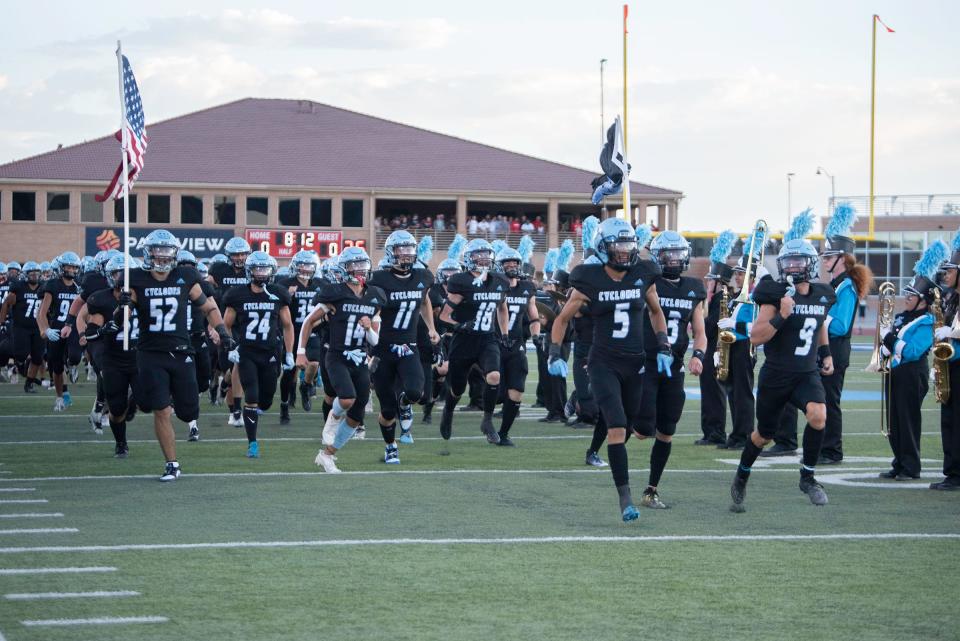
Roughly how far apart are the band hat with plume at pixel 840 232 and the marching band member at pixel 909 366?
0.71m

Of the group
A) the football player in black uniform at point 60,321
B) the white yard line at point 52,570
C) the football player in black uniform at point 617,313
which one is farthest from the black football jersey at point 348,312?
the football player in black uniform at point 60,321

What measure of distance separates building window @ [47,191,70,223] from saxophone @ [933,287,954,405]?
4459cm

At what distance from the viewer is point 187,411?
10.8 m

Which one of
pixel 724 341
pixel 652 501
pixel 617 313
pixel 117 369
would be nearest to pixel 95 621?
pixel 617 313

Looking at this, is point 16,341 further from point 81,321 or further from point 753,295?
point 753,295

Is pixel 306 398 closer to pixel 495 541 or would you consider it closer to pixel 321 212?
pixel 495 541

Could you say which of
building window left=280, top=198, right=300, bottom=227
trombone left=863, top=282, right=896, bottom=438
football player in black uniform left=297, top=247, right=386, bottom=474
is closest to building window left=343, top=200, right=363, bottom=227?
building window left=280, top=198, right=300, bottom=227

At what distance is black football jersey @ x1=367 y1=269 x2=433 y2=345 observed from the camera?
11648 millimetres

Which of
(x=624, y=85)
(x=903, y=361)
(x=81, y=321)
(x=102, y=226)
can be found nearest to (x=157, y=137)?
(x=102, y=226)

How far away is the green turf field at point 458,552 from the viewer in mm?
6023

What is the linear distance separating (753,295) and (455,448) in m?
4.36

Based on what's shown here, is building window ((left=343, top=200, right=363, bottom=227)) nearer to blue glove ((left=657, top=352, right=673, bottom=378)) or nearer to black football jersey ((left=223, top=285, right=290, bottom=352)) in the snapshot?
black football jersey ((left=223, top=285, right=290, bottom=352))

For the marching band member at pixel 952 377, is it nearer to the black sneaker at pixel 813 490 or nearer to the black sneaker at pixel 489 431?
the black sneaker at pixel 813 490

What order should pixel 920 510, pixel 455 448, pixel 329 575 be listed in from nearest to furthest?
pixel 329 575
pixel 920 510
pixel 455 448
